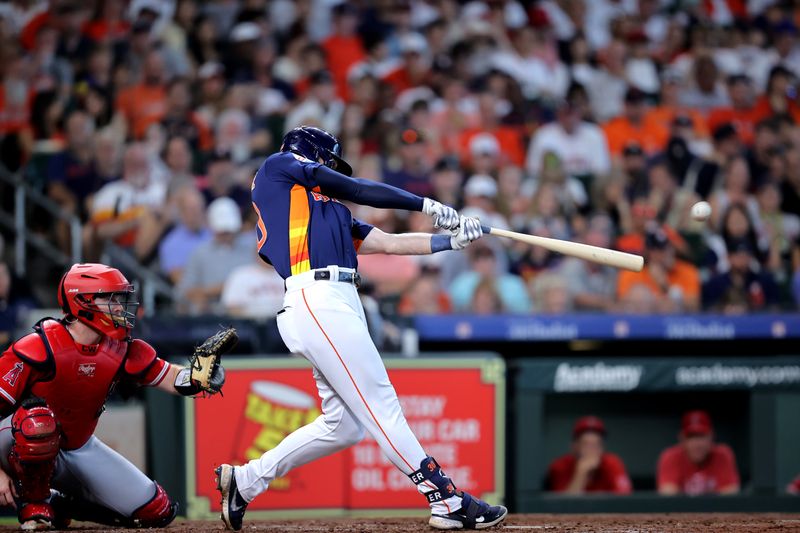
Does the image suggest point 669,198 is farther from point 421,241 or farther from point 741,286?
A: point 421,241

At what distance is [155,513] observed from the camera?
516 centimetres

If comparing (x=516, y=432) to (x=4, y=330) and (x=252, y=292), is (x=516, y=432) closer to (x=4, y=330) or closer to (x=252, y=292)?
(x=252, y=292)

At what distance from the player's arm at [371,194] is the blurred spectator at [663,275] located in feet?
12.8

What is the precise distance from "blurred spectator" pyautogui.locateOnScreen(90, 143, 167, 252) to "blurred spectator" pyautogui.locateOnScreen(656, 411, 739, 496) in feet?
13.6

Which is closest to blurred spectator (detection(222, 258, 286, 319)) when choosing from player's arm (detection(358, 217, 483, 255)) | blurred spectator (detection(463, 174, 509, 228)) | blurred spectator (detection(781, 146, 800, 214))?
blurred spectator (detection(463, 174, 509, 228))

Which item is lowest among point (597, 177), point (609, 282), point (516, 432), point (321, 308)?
point (516, 432)

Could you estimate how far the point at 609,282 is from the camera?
8500 mm

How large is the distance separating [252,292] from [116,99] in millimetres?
2795

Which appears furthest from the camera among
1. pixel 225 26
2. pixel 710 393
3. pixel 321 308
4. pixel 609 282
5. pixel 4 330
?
pixel 225 26

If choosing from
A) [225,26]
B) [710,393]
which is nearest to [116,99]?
[225,26]

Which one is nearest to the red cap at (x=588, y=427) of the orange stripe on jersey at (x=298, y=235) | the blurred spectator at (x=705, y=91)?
the orange stripe on jersey at (x=298, y=235)

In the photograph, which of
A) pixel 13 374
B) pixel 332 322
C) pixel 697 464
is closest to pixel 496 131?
pixel 697 464

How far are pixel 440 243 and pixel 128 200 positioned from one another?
15.0 ft

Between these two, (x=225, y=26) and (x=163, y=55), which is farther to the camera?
(x=225, y=26)
